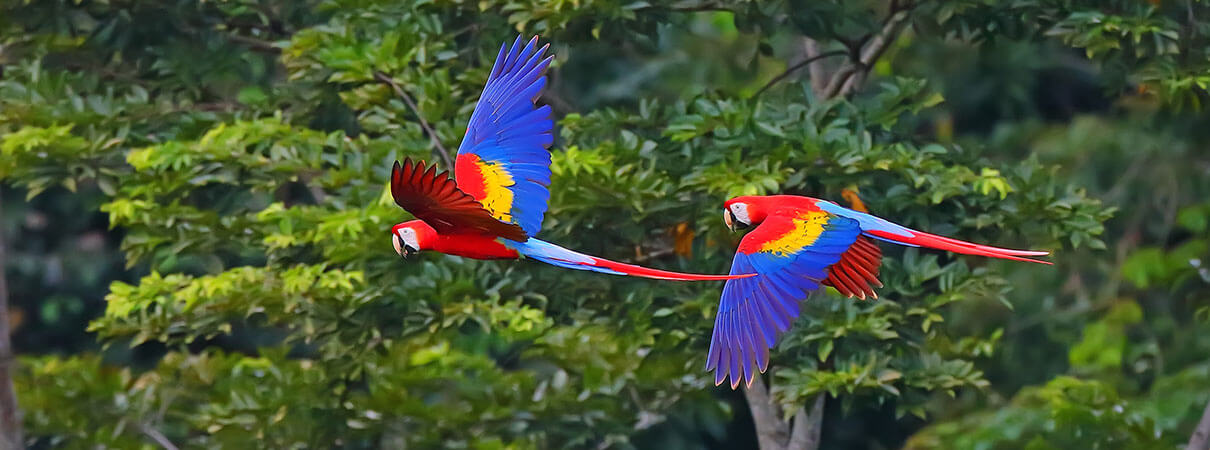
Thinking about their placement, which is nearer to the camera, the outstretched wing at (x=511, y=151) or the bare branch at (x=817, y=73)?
the outstretched wing at (x=511, y=151)

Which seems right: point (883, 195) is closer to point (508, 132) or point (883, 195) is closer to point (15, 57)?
point (508, 132)

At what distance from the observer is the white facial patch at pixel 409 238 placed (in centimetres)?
401

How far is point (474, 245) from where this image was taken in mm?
3938

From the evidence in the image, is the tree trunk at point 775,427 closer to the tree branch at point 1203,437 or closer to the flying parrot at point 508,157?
the tree branch at point 1203,437

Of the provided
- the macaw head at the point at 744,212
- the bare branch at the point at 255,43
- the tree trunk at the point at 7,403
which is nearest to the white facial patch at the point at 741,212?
the macaw head at the point at 744,212

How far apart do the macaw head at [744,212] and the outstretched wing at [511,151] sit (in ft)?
1.79

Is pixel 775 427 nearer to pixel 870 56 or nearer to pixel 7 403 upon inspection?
pixel 870 56

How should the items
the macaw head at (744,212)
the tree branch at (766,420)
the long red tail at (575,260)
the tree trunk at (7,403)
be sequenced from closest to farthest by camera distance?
1. the long red tail at (575,260)
2. the macaw head at (744,212)
3. the tree branch at (766,420)
4. the tree trunk at (7,403)

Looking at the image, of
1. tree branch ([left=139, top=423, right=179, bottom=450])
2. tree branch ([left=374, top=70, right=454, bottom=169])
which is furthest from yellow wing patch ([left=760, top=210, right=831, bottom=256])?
tree branch ([left=139, top=423, right=179, bottom=450])

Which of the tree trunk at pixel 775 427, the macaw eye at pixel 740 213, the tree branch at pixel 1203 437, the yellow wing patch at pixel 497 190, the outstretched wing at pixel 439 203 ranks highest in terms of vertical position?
the outstretched wing at pixel 439 203

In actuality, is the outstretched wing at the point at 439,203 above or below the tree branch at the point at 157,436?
above

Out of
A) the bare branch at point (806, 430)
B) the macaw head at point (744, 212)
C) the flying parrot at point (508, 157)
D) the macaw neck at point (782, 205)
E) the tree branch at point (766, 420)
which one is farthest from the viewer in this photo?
the tree branch at point (766, 420)

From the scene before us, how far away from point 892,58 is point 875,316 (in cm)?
337

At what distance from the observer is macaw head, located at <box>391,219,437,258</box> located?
156 inches
